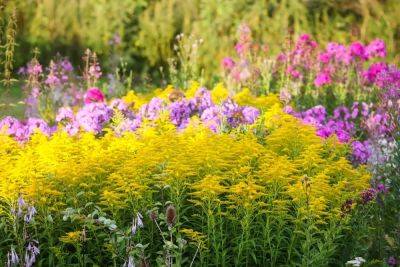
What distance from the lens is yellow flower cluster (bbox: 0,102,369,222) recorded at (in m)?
4.04

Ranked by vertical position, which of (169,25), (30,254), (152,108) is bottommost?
(30,254)

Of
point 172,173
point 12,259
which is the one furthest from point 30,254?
point 172,173

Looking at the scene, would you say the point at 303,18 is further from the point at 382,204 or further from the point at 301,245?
the point at 301,245

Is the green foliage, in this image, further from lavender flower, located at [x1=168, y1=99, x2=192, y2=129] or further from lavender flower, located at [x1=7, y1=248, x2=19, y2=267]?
lavender flower, located at [x1=7, y1=248, x2=19, y2=267]

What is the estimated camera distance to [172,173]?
13.6ft

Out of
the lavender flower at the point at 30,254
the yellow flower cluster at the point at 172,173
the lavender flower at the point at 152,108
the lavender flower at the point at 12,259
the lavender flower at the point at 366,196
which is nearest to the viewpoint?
the lavender flower at the point at 12,259

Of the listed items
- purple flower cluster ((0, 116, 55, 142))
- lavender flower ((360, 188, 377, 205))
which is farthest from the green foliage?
lavender flower ((360, 188, 377, 205))

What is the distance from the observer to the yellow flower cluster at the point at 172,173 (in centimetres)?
404

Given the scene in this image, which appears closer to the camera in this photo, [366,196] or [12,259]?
[12,259]

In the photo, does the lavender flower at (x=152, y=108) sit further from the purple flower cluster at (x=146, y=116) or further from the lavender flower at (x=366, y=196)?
the lavender flower at (x=366, y=196)

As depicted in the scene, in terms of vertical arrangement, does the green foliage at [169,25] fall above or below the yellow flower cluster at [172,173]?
above

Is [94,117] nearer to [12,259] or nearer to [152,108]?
[152,108]

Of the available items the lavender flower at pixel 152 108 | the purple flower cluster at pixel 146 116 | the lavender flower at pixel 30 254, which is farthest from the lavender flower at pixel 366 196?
the lavender flower at pixel 152 108

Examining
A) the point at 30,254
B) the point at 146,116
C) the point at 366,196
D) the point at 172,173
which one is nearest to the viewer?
the point at 30,254
